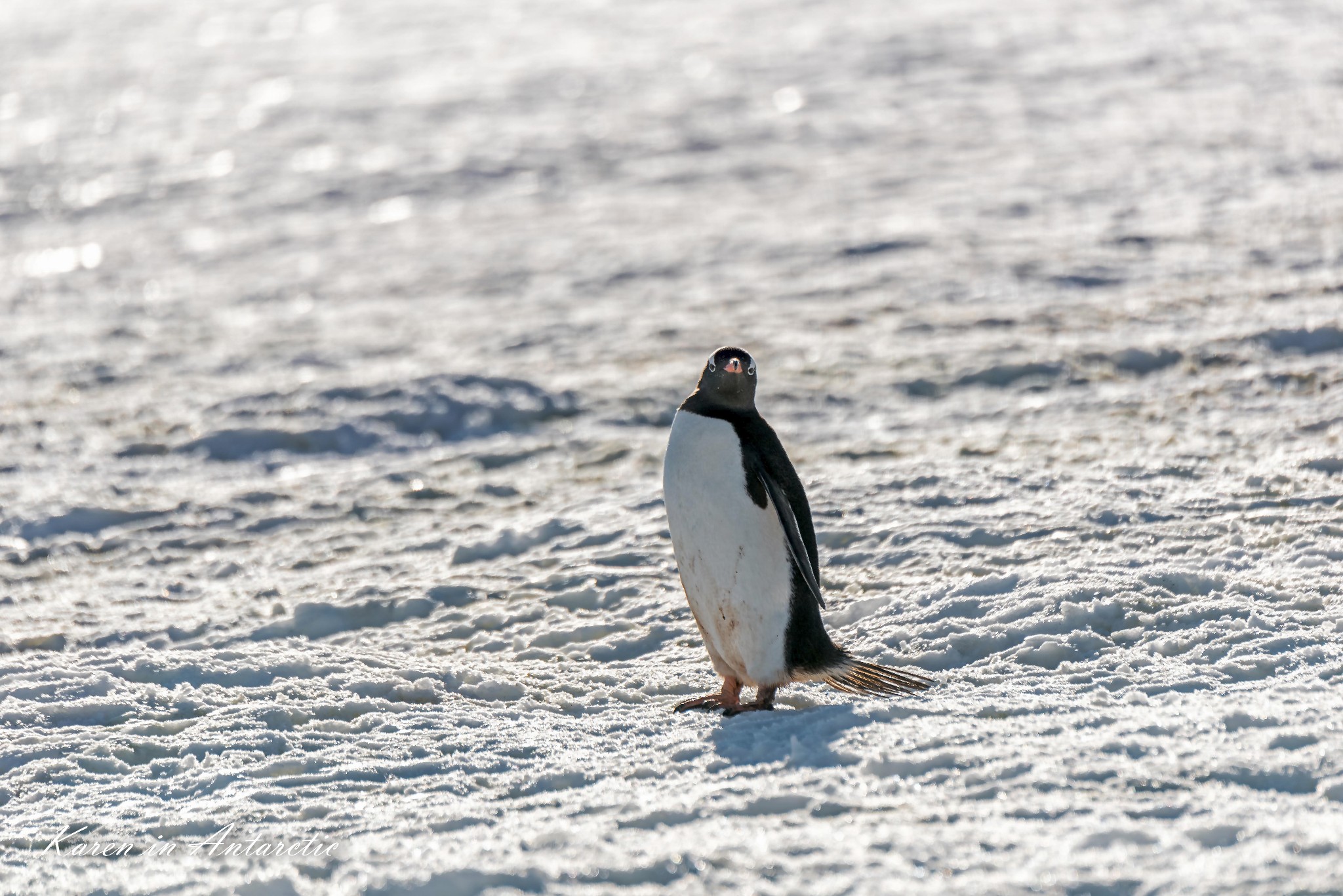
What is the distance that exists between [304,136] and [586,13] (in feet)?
23.0

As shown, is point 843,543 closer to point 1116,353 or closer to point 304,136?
point 1116,353

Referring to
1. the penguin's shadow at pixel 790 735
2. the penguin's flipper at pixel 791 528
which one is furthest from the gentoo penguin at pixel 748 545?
the penguin's shadow at pixel 790 735

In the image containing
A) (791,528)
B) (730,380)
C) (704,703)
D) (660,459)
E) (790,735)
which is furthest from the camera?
(660,459)

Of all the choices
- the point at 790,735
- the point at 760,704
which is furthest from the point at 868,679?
the point at 790,735

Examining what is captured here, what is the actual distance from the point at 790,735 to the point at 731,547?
1.82 feet

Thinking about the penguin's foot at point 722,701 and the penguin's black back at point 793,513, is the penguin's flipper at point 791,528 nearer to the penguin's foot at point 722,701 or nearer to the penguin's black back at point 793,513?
the penguin's black back at point 793,513

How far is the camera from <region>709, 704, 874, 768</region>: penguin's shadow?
11.2 feet

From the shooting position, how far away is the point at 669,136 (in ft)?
51.2

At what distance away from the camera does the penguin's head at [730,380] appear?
12.7 feet

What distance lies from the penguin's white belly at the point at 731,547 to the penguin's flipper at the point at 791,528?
0.04m

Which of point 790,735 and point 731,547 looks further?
point 731,547

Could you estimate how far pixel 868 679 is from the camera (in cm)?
392

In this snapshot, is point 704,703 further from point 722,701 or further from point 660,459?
point 660,459

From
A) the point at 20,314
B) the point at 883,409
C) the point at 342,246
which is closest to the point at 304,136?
the point at 342,246
